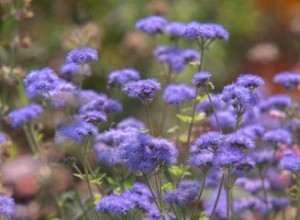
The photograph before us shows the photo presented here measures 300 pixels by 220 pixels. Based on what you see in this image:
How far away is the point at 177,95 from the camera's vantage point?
3.58 m

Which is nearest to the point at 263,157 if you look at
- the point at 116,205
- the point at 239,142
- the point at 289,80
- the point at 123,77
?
the point at 289,80

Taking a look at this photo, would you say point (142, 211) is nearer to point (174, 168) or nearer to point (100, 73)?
point (174, 168)

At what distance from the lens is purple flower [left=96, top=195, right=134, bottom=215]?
255 cm

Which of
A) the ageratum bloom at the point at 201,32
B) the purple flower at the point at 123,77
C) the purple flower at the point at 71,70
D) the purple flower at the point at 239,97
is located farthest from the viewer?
the purple flower at the point at 71,70

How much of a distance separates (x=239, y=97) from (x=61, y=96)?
71 centimetres

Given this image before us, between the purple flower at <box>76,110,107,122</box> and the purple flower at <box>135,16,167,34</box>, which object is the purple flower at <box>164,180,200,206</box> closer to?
the purple flower at <box>76,110,107,122</box>

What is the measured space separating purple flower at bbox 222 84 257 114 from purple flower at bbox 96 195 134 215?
595 millimetres

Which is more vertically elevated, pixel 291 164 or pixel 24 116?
pixel 24 116

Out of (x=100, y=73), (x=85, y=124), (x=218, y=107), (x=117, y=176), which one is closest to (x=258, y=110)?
(x=218, y=107)

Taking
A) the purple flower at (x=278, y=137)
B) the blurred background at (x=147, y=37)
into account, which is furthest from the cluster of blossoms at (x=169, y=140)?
the blurred background at (x=147, y=37)

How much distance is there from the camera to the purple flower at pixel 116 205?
255cm

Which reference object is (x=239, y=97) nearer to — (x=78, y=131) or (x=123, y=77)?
(x=78, y=131)

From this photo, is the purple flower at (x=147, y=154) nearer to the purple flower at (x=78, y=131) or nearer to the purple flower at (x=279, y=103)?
the purple flower at (x=78, y=131)

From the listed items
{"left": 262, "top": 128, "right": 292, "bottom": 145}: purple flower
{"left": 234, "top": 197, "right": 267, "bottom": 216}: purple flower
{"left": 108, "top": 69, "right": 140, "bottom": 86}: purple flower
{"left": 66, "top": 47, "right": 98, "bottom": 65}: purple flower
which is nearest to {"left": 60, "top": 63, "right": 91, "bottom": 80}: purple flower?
{"left": 108, "top": 69, "right": 140, "bottom": 86}: purple flower
